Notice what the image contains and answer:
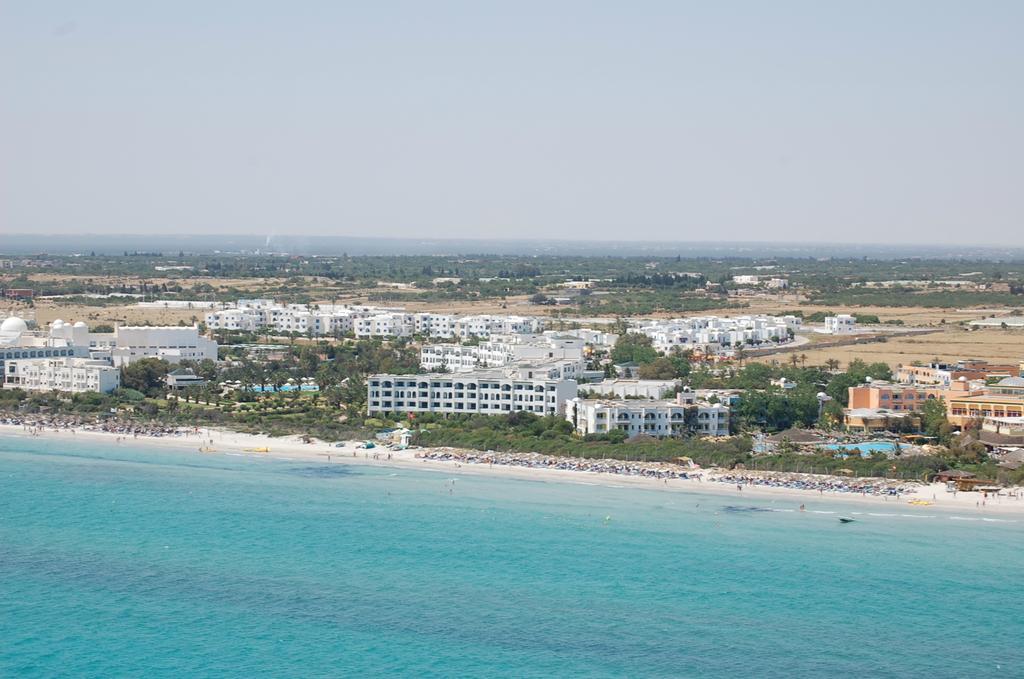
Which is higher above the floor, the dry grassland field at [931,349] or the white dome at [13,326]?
the white dome at [13,326]

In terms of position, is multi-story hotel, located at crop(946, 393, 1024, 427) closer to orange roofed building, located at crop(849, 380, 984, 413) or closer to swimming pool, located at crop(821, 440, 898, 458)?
orange roofed building, located at crop(849, 380, 984, 413)

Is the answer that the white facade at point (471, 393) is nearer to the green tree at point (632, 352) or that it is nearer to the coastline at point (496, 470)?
the coastline at point (496, 470)

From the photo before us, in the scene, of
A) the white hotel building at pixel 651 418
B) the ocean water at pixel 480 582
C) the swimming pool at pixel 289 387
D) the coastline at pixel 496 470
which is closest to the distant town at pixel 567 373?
the white hotel building at pixel 651 418

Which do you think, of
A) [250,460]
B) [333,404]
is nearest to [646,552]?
[250,460]

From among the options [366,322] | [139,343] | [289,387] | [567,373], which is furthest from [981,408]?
[366,322]

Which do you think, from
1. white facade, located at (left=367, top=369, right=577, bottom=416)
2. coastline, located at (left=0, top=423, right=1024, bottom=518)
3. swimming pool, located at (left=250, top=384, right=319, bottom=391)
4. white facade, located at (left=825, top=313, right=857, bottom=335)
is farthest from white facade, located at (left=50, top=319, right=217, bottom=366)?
white facade, located at (left=825, top=313, right=857, bottom=335)

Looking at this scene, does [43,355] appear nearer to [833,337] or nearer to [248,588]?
[248,588]
